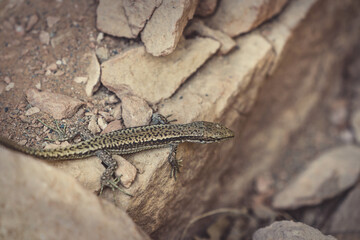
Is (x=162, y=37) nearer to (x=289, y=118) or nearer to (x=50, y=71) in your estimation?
(x=50, y=71)

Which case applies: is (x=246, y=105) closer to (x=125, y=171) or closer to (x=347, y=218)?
(x=347, y=218)

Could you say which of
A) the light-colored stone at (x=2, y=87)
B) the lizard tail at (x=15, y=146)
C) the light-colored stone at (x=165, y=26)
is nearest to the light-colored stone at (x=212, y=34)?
the light-colored stone at (x=165, y=26)

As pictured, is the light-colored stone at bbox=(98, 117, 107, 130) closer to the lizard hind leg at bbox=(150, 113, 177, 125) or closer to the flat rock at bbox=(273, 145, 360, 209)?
the lizard hind leg at bbox=(150, 113, 177, 125)

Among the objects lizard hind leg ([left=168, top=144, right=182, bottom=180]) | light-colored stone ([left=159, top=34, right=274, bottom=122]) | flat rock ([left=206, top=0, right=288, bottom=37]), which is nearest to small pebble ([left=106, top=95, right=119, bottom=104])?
light-colored stone ([left=159, top=34, right=274, bottom=122])

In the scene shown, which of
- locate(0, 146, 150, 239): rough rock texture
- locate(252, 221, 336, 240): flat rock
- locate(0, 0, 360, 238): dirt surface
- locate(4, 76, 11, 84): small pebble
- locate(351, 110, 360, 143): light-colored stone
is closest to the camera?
locate(0, 146, 150, 239): rough rock texture

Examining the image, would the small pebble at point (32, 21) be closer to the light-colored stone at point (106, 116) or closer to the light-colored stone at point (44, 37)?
the light-colored stone at point (44, 37)

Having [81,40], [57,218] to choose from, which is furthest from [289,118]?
[57,218]
